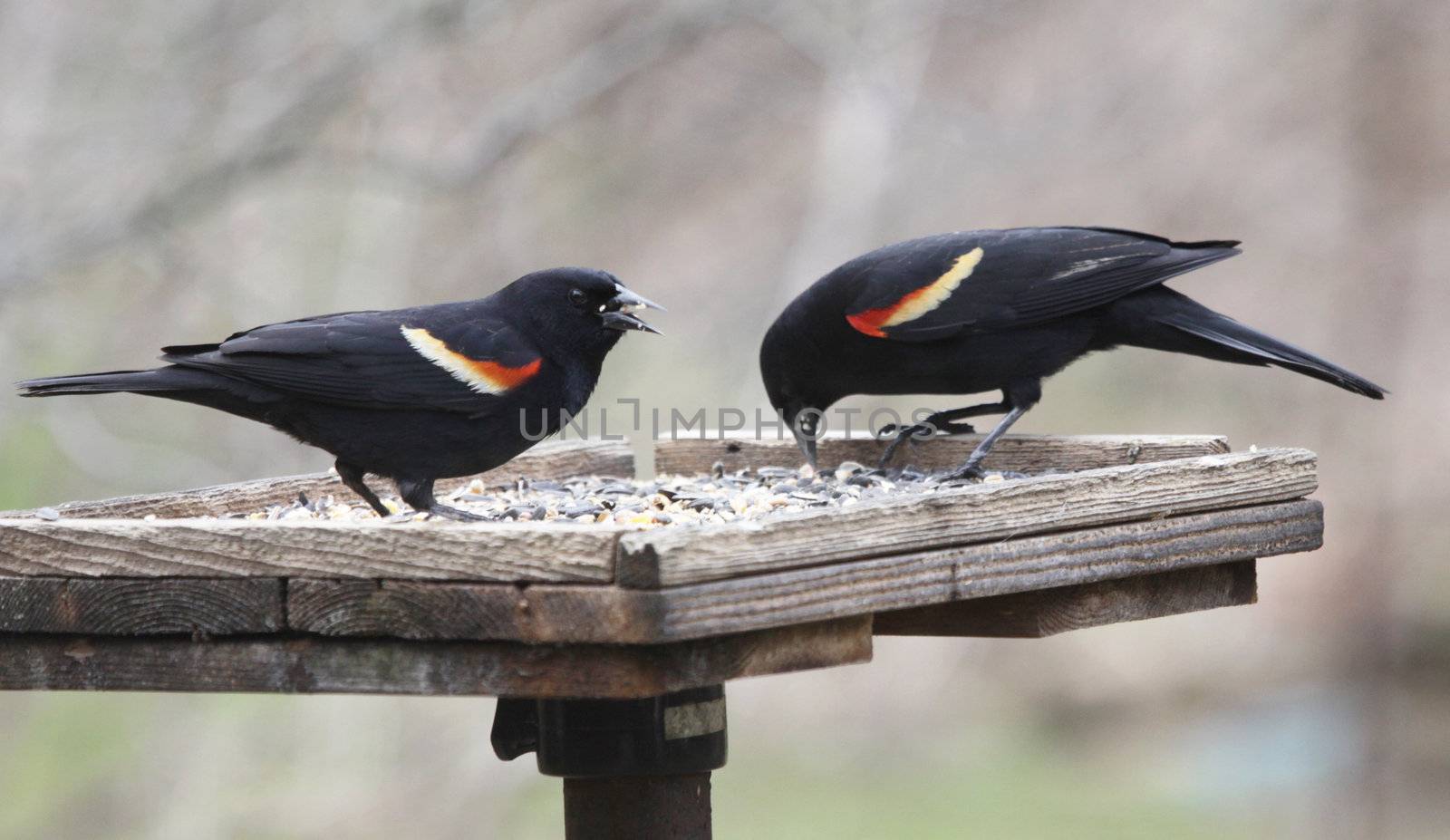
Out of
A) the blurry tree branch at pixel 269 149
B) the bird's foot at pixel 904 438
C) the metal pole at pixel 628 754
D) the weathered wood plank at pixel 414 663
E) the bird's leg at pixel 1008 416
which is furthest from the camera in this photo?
the blurry tree branch at pixel 269 149

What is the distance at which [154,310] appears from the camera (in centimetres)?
764

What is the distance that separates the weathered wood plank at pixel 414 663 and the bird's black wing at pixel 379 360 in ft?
2.75

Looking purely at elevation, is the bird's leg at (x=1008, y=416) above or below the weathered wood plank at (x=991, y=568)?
above

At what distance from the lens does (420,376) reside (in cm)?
347

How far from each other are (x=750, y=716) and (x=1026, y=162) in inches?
160

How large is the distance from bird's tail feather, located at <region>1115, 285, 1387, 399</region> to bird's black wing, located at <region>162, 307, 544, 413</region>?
1.86 metres

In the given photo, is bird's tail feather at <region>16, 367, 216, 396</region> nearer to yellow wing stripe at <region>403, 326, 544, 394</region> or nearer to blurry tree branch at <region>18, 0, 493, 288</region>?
yellow wing stripe at <region>403, 326, 544, 394</region>

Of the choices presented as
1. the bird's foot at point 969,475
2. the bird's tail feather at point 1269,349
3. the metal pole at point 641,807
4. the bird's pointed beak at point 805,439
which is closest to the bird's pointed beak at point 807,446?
the bird's pointed beak at point 805,439

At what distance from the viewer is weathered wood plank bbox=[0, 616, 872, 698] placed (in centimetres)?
237

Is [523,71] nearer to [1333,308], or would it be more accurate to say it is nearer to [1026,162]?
[1026,162]

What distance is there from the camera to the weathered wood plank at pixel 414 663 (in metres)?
2.37

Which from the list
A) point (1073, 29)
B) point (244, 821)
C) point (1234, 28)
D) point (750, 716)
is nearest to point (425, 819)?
point (244, 821)

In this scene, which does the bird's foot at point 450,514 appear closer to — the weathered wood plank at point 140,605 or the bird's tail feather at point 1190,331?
the weathered wood plank at point 140,605

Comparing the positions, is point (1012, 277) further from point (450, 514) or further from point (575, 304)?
point (450, 514)
